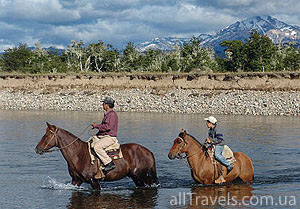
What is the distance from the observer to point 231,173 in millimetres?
11906

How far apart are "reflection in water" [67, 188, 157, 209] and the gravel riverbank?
28.2m

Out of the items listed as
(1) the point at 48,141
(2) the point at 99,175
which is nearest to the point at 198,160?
(2) the point at 99,175

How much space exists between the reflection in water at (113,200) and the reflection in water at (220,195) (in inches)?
41.4

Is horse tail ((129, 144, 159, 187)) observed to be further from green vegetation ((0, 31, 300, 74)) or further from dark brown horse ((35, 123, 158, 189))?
green vegetation ((0, 31, 300, 74))

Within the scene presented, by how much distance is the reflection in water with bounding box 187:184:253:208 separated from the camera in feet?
33.5

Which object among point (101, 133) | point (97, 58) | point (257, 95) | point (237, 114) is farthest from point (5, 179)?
point (97, 58)

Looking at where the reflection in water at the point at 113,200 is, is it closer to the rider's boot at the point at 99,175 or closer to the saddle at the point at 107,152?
the rider's boot at the point at 99,175

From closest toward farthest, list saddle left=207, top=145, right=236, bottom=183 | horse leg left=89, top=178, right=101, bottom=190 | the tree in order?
horse leg left=89, top=178, right=101, bottom=190 < saddle left=207, top=145, right=236, bottom=183 < the tree

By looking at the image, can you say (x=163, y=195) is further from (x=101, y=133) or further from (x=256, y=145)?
(x=256, y=145)

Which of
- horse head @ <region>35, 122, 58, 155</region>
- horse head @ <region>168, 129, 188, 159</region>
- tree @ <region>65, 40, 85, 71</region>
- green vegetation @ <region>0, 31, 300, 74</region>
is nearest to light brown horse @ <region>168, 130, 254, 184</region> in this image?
horse head @ <region>168, 129, 188, 159</region>

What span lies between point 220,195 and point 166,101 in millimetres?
32587

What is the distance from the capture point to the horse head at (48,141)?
1081 cm

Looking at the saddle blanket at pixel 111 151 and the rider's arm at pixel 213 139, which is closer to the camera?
the saddle blanket at pixel 111 151

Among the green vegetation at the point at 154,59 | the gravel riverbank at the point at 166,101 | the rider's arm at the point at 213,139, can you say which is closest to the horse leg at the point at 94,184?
the rider's arm at the point at 213,139
